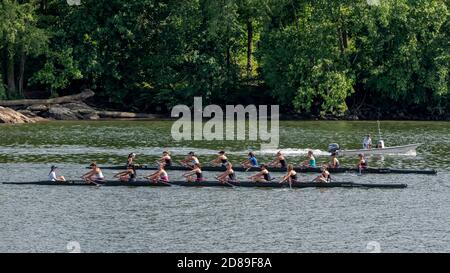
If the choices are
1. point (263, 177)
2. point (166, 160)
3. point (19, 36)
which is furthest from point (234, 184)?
point (19, 36)

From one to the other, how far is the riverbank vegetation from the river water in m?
24.7

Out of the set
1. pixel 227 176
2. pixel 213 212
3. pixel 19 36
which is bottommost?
pixel 213 212

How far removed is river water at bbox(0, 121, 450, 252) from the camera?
38.3 m

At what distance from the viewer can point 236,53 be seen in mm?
97125

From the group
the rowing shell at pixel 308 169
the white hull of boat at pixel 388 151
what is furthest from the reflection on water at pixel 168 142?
the rowing shell at pixel 308 169

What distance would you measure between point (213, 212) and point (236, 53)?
54.1 meters

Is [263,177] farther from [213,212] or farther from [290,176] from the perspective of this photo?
[213,212]

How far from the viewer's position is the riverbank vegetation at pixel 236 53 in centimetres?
8981

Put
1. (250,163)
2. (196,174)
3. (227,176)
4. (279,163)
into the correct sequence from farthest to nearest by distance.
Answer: (279,163) < (250,163) < (196,174) < (227,176)

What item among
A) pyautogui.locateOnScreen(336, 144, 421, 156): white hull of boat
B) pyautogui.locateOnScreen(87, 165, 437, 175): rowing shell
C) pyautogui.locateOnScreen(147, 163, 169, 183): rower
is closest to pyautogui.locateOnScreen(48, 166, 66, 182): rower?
pyautogui.locateOnScreen(147, 163, 169, 183): rower

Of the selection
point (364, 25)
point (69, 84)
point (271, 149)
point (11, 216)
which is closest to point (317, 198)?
point (11, 216)

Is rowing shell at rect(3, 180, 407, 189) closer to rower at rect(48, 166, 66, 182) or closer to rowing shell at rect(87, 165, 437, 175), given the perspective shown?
Answer: rower at rect(48, 166, 66, 182)

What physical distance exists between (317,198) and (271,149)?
19650 millimetres
